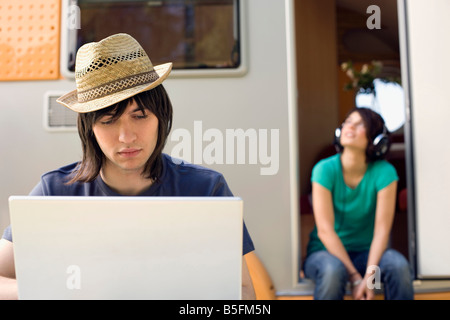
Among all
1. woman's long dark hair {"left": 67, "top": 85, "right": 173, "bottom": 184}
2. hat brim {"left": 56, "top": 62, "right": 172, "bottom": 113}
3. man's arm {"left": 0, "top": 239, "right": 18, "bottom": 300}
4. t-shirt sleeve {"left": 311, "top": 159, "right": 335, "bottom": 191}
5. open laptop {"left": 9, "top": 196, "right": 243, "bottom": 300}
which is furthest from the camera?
t-shirt sleeve {"left": 311, "top": 159, "right": 335, "bottom": 191}

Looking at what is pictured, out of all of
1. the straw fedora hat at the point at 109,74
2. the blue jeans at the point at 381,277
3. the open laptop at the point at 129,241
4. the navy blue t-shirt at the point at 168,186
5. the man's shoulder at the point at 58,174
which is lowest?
the blue jeans at the point at 381,277

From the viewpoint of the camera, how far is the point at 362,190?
254cm

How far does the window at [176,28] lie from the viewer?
2436 mm

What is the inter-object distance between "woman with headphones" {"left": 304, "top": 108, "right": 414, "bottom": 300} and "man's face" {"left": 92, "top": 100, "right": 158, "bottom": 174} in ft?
4.25

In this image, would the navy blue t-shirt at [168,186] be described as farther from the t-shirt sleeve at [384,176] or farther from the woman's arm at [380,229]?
the t-shirt sleeve at [384,176]

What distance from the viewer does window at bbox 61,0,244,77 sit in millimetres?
2436

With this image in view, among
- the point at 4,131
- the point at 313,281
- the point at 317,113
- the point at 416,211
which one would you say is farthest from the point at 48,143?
the point at 317,113

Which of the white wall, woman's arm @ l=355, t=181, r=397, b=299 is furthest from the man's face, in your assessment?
the white wall

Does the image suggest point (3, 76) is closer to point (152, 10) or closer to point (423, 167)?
point (152, 10)

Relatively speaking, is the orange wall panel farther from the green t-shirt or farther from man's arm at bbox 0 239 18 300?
the green t-shirt

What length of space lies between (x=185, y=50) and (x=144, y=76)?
3.69ft

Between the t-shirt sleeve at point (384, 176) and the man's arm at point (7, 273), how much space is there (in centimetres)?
184

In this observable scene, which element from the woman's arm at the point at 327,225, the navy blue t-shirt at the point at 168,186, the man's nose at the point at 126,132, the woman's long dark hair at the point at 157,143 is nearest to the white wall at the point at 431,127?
the woman's arm at the point at 327,225

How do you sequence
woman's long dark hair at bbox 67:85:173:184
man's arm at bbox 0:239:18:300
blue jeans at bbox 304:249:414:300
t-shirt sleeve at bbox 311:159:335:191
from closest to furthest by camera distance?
man's arm at bbox 0:239:18:300 < woman's long dark hair at bbox 67:85:173:184 < blue jeans at bbox 304:249:414:300 < t-shirt sleeve at bbox 311:159:335:191
